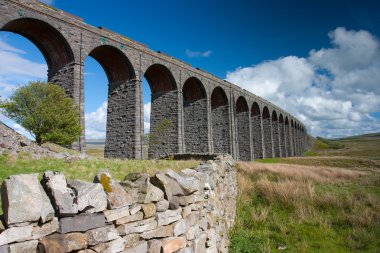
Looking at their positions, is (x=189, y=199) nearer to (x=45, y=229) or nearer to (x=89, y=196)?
(x=89, y=196)

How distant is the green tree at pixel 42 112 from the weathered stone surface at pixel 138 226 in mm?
14020

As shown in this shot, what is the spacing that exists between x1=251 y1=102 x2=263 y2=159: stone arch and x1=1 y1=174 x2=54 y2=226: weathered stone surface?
4726 cm

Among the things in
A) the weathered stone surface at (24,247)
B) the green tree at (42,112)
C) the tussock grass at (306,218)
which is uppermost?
the green tree at (42,112)

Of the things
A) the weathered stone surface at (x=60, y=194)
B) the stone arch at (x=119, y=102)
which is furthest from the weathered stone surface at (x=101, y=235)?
the stone arch at (x=119, y=102)

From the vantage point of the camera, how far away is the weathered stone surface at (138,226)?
3.57 meters

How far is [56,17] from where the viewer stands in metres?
19.1

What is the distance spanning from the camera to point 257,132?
5034 centimetres

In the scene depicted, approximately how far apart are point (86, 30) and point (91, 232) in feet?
66.7

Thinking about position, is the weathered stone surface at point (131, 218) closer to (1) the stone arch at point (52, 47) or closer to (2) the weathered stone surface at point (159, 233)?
(2) the weathered stone surface at point (159, 233)

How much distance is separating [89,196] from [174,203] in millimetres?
1590

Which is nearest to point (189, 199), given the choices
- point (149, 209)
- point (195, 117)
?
point (149, 209)

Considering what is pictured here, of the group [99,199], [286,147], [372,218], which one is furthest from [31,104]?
[286,147]

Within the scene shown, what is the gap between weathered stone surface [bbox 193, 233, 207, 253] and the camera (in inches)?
200

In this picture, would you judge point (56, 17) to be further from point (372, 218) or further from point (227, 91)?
point (227, 91)
